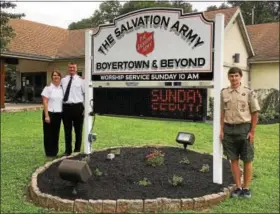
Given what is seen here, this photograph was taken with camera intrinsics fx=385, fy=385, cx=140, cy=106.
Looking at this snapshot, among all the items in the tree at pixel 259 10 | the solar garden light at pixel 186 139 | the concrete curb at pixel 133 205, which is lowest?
the concrete curb at pixel 133 205

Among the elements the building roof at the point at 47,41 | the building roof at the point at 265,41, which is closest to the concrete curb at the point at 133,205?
the building roof at the point at 47,41

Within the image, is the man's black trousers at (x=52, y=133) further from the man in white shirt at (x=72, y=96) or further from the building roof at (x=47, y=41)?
the building roof at (x=47, y=41)

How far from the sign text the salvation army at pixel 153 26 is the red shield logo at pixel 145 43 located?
15 centimetres

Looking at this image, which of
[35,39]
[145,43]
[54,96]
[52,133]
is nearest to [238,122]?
[145,43]

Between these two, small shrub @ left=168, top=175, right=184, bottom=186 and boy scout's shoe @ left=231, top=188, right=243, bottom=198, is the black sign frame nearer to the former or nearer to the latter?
small shrub @ left=168, top=175, right=184, bottom=186

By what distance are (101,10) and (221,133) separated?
49.1 metres

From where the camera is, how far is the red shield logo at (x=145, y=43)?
6.47 meters

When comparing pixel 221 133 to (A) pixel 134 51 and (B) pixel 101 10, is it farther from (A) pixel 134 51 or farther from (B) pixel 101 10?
(B) pixel 101 10

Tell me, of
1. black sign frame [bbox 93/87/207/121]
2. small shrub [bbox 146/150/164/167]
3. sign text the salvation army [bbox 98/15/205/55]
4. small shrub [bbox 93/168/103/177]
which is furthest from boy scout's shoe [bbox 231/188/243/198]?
sign text the salvation army [bbox 98/15/205/55]

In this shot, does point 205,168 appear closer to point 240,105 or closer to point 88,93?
point 240,105

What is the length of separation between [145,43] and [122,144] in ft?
11.9

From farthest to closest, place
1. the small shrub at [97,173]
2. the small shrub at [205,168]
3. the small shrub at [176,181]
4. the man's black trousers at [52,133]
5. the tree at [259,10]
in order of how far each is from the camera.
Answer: the tree at [259,10] < the man's black trousers at [52,133] < the small shrub at [205,168] < the small shrub at [97,173] < the small shrub at [176,181]

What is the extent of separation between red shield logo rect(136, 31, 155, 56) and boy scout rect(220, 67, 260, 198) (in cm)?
159

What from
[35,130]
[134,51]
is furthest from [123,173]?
[35,130]
